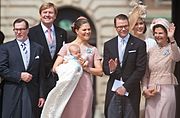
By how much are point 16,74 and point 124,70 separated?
108 centimetres

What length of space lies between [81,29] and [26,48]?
0.60m

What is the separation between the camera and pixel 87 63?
5910mm

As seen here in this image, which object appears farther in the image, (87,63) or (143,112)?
(143,112)

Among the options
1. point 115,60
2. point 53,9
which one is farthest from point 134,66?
point 53,9

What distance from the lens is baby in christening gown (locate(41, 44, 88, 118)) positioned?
5828 millimetres

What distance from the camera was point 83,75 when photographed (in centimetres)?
596

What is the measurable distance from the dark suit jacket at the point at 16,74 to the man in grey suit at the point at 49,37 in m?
0.18

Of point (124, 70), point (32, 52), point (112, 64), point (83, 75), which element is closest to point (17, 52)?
point (32, 52)

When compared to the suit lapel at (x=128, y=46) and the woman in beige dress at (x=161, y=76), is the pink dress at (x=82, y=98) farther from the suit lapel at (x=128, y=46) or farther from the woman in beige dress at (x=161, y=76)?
the woman in beige dress at (x=161, y=76)

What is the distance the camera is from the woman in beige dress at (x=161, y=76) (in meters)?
6.00

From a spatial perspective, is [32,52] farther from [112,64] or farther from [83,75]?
[112,64]

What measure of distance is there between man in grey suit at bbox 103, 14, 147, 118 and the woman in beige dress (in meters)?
0.12

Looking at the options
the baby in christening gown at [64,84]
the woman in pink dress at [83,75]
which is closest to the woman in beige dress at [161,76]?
the woman in pink dress at [83,75]

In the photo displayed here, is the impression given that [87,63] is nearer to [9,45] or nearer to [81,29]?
[81,29]
